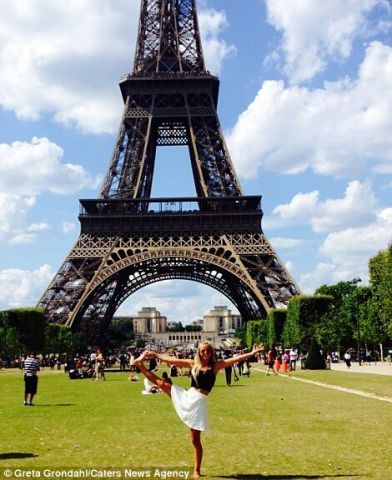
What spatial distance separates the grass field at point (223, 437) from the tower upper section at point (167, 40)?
6271 centimetres

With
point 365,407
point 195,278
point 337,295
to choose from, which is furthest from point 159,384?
point 337,295

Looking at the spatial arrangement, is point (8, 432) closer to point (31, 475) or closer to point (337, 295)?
point (31, 475)

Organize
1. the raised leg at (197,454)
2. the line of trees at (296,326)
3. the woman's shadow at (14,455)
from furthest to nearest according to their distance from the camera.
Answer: the line of trees at (296,326) < the woman's shadow at (14,455) < the raised leg at (197,454)

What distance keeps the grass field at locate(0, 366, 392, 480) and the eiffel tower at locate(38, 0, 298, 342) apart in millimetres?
46144

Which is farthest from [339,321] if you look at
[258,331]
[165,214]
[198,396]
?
[198,396]

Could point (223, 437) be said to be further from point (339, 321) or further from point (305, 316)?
point (339, 321)

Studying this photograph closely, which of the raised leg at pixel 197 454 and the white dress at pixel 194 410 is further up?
the white dress at pixel 194 410

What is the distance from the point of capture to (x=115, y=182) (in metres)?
75.9

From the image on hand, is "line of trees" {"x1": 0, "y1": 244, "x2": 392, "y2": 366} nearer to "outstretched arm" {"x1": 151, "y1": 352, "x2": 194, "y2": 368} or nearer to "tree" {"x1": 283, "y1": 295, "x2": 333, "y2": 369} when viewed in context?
"tree" {"x1": 283, "y1": 295, "x2": 333, "y2": 369}

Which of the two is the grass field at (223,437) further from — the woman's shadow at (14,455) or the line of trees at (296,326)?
the line of trees at (296,326)

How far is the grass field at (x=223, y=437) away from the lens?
10.7 meters

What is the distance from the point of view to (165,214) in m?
73.4

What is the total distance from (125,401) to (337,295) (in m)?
88.2

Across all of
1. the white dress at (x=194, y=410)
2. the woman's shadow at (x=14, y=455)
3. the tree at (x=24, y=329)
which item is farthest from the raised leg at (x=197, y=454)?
the tree at (x=24, y=329)
